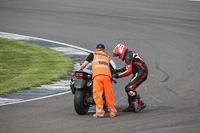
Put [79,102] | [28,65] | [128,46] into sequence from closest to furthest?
1. [79,102]
2. [28,65]
3. [128,46]

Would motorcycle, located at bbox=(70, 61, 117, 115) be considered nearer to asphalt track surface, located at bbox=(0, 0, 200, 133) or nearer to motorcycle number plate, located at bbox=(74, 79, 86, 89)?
motorcycle number plate, located at bbox=(74, 79, 86, 89)

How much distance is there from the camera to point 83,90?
981 centimetres

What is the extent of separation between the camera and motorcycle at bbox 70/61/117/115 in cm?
971

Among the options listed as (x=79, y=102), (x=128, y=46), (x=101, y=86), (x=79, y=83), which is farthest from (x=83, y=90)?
(x=128, y=46)

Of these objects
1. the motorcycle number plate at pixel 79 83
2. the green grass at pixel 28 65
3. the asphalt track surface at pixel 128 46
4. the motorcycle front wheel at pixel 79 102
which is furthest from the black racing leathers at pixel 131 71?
the green grass at pixel 28 65

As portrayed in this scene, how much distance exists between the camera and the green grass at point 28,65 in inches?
530

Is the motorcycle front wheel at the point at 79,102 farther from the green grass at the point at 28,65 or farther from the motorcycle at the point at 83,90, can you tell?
the green grass at the point at 28,65

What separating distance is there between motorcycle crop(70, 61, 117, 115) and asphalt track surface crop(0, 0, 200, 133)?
0.23m

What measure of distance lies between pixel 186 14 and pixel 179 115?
15.0 meters

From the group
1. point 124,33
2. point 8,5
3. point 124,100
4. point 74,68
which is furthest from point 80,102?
point 8,5

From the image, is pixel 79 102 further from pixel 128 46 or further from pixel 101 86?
pixel 128 46

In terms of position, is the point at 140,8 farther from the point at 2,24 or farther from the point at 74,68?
the point at 74,68

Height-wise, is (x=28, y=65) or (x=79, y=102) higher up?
(x=28, y=65)

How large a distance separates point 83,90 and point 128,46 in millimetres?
8494
